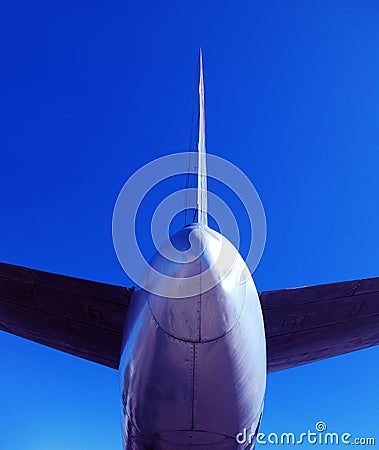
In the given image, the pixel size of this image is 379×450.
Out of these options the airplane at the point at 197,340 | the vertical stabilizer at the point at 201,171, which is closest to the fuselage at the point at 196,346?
the airplane at the point at 197,340

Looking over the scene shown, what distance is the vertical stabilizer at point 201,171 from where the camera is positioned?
3.94 m

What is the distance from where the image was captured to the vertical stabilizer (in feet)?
12.9

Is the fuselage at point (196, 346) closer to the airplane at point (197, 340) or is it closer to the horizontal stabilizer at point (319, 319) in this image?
the airplane at point (197, 340)

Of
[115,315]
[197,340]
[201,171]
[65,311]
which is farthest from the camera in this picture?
[65,311]

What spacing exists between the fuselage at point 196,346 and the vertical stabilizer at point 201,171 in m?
0.30

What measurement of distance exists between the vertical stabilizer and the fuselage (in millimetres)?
301

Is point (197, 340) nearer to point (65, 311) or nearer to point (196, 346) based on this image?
point (196, 346)

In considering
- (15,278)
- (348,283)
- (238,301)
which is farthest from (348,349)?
(15,278)

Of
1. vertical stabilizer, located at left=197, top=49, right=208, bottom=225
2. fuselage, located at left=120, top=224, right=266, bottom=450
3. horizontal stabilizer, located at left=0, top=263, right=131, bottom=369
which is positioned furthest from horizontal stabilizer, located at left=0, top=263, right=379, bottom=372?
vertical stabilizer, located at left=197, top=49, right=208, bottom=225

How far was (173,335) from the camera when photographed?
326 centimetres

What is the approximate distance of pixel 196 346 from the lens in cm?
325

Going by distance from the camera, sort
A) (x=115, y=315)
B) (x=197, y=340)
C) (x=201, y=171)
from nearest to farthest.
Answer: (x=197, y=340) → (x=201, y=171) → (x=115, y=315)

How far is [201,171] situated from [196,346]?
1.80 meters

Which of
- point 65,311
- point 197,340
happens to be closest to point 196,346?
point 197,340
